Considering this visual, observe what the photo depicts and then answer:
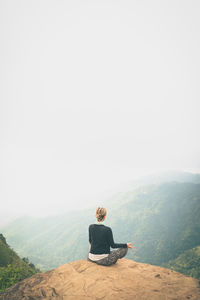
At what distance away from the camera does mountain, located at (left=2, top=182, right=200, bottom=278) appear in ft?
358

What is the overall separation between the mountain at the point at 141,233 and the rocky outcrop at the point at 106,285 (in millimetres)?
115016

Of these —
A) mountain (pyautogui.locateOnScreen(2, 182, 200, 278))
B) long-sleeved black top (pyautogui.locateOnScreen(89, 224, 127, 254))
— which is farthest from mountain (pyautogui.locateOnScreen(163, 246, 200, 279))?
long-sleeved black top (pyautogui.locateOnScreen(89, 224, 127, 254))

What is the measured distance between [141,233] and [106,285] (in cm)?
15947

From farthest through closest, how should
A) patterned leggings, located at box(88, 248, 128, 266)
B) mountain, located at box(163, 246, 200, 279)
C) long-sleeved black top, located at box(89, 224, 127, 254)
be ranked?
mountain, located at box(163, 246, 200, 279), patterned leggings, located at box(88, 248, 128, 266), long-sleeved black top, located at box(89, 224, 127, 254)

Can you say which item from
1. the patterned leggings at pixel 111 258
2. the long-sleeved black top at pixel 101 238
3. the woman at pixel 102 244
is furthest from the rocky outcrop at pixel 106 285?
the long-sleeved black top at pixel 101 238

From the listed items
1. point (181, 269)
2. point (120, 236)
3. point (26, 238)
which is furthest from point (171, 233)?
point (26, 238)

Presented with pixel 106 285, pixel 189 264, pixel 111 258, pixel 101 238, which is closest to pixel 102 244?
pixel 101 238

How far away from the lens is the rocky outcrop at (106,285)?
14.5ft

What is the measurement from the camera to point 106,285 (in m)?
4.89

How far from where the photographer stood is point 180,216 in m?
144

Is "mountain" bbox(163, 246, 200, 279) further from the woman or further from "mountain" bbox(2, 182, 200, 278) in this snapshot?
the woman

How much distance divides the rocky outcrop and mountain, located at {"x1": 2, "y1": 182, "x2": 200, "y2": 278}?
115m

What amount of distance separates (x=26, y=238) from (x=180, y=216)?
177 meters

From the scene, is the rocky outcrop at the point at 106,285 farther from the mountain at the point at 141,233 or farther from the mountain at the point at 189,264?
the mountain at the point at 141,233
